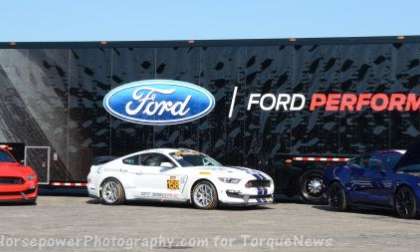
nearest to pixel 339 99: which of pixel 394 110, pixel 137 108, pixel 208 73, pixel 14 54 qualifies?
pixel 394 110

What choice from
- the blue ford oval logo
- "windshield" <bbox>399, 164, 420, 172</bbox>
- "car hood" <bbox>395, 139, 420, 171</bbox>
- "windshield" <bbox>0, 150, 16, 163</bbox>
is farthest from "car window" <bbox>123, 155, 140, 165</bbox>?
"windshield" <bbox>399, 164, 420, 172</bbox>

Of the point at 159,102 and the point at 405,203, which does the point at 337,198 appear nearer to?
the point at 405,203

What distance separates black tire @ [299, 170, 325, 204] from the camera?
19909 millimetres

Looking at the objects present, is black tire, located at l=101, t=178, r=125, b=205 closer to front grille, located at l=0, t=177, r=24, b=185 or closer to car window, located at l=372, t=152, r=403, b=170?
front grille, located at l=0, t=177, r=24, b=185

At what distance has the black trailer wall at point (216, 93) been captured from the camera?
19.5m

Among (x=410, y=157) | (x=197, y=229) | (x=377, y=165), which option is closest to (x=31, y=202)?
(x=197, y=229)

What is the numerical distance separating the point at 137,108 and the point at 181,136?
1369 mm

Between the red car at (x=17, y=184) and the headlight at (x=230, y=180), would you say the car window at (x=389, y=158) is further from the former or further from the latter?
the red car at (x=17, y=184)

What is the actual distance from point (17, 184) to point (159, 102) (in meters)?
4.14

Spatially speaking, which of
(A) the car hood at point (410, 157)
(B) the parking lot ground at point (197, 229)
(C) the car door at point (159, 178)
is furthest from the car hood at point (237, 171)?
(A) the car hood at point (410, 157)

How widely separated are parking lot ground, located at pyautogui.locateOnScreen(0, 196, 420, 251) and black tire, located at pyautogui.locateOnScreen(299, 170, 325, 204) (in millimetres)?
650

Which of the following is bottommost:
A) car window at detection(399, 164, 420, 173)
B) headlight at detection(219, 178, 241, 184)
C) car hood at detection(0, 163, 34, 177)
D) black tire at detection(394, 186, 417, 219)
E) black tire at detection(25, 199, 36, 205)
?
black tire at detection(25, 199, 36, 205)

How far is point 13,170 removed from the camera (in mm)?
19344

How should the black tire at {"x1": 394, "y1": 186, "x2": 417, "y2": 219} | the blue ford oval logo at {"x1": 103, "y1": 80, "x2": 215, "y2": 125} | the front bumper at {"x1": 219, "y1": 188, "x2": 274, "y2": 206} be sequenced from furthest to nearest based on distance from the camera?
the blue ford oval logo at {"x1": 103, "y1": 80, "x2": 215, "y2": 125} < the front bumper at {"x1": 219, "y1": 188, "x2": 274, "y2": 206} < the black tire at {"x1": 394, "y1": 186, "x2": 417, "y2": 219}
